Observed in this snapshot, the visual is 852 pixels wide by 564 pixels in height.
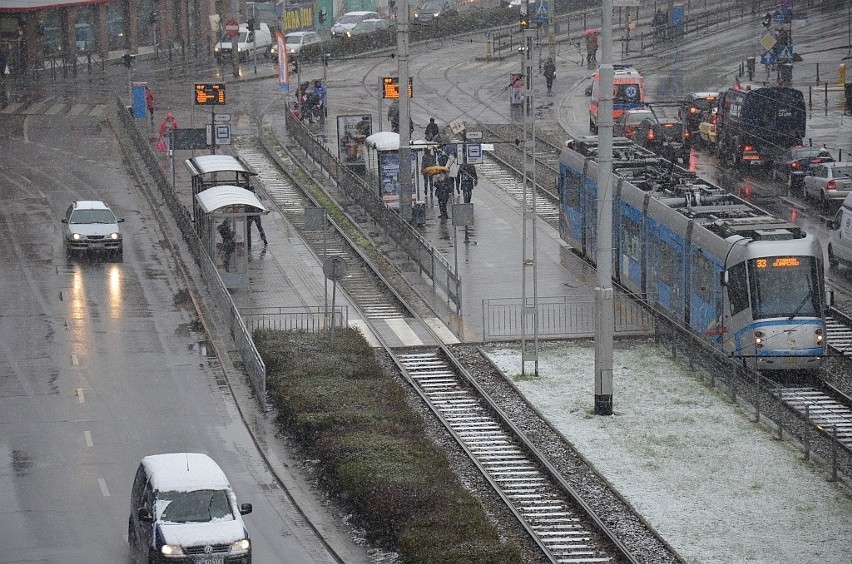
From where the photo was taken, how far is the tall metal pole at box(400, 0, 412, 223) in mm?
49625

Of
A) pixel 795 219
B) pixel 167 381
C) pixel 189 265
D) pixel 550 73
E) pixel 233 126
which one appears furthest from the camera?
pixel 550 73

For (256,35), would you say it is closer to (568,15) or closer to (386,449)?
(568,15)

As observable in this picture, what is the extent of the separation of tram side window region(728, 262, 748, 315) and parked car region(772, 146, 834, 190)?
23948mm

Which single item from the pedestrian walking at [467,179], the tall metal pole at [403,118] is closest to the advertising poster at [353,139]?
the pedestrian walking at [467,179]

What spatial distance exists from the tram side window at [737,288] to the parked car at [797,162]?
2395 centimetres

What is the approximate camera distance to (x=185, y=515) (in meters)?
A: 24.1

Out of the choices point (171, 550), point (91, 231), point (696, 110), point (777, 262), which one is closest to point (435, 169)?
point (91, 231)

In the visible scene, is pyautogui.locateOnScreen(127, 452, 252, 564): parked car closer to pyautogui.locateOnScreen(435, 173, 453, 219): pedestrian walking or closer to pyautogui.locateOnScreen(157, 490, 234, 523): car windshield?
pyautogui.locateOnScreen(157, 490, 234, 523): car windshield

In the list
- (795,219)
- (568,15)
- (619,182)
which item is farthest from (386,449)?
(568,15)

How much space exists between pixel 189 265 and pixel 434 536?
24.7m

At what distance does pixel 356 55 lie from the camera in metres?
94.6

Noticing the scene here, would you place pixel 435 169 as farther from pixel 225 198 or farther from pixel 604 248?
pixel 604 248

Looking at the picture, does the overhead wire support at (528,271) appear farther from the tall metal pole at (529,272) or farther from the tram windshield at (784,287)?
the tram windshield at (784,287)

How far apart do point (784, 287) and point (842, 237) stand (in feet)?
36.4
